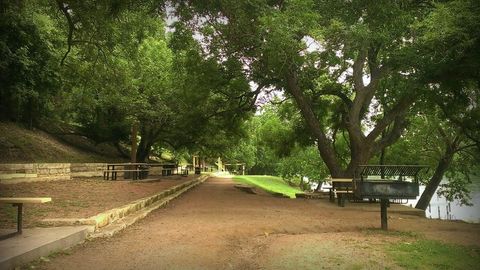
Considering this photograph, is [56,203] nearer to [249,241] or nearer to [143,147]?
[249,241]

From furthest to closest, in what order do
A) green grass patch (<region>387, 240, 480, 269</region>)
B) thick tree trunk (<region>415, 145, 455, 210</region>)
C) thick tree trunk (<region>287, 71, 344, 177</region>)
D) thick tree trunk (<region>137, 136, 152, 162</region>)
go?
thick tree trunk (<region>137, 136, 152, 162</region>)
thick tree trunk (<region>415, 145, 455, 210</region>)
thick tree trunk (<region>287, 71, 344, 177</region>)
green grass patch (<region>387, 240, 480, 269</region>)

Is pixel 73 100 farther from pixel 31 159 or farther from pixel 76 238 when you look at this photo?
pixel 76 238

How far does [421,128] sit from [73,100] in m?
20.6

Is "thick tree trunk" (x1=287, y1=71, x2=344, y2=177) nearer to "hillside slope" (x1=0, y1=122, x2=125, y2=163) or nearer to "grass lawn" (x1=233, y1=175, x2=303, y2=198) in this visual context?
"hillside slope" (x1=0, y1=122, x2=125, y2=163)

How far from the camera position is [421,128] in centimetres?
2730

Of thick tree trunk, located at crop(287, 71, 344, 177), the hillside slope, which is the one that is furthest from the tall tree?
the hillside slope

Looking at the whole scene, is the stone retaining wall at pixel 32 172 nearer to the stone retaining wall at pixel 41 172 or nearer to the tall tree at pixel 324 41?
the stone retaining wall at pixel 41 172

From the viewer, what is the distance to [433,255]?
7.03 metres

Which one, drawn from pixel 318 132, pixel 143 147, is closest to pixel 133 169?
pixel 143 147

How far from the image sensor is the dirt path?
6.20 m

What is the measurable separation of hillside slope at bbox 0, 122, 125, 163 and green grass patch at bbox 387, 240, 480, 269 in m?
16.0

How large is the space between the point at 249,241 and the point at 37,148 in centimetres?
1721

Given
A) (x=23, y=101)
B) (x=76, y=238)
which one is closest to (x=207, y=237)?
(x=76, y=238)

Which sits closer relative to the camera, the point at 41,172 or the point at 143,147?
the point at 41,172
